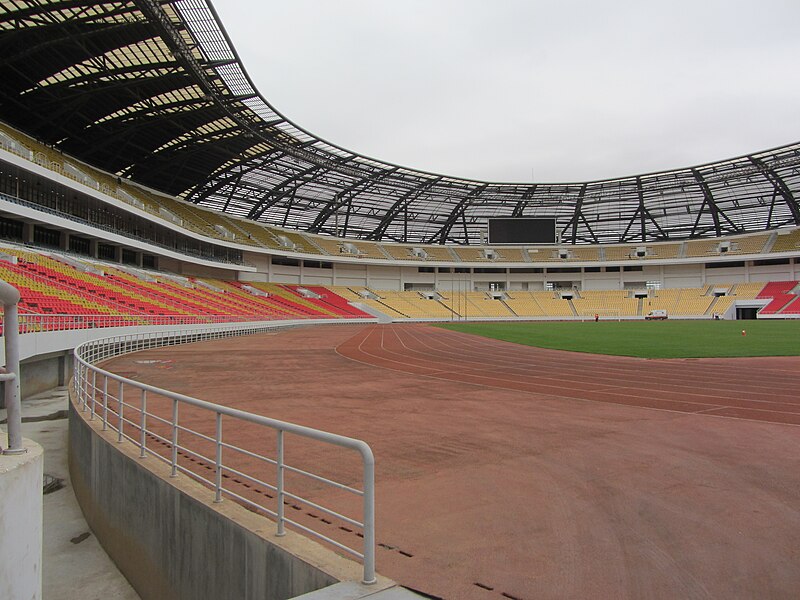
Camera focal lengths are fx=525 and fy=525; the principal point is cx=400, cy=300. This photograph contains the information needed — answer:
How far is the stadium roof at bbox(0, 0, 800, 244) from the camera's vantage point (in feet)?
84.5

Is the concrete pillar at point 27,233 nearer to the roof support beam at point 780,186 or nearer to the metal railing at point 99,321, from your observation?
the metal railing at point 99,321

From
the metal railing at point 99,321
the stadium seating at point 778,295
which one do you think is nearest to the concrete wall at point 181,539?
the metal railing at point 99,321

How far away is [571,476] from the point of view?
5570 mm

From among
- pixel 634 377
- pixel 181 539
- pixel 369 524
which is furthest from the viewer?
pixel 634 377

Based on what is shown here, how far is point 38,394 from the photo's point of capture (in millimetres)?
15641

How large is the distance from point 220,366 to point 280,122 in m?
28.6

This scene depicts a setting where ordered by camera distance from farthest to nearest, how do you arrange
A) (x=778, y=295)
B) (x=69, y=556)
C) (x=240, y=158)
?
(x=778, y=295)
(x=240, y=158)
(x=69, y=556)

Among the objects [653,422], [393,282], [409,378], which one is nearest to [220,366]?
[409,378]

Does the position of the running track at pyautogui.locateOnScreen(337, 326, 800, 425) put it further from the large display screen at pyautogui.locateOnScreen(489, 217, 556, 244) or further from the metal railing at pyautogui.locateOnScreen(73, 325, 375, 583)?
the large display screen at pyautogui.locateOnScreen(489, 217, 556, 244)

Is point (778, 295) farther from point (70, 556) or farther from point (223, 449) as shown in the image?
point (70, 556)

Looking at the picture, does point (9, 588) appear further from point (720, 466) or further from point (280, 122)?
point (280, 122)

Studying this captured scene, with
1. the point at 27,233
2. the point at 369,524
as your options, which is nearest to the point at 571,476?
the point at 369,524

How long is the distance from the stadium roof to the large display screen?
51.3 inches

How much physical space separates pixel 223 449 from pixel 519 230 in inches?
2740
